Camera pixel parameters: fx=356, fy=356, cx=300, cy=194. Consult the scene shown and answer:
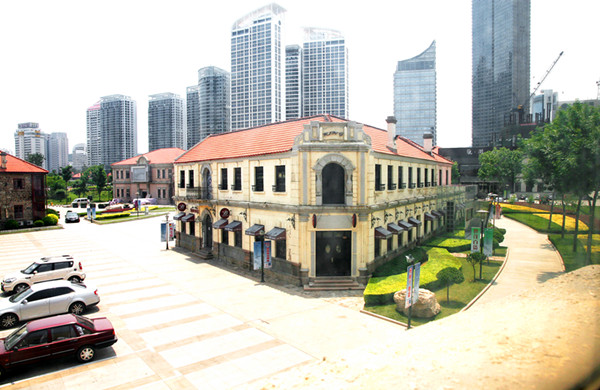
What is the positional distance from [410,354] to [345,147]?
15634 millimetres

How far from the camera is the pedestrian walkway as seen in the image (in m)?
12.0

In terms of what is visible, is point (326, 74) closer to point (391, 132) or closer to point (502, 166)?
point (502, 166)

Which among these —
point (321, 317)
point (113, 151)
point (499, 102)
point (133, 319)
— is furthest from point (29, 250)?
point (499, 102)

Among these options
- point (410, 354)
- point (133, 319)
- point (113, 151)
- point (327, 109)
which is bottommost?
point (133, 319)

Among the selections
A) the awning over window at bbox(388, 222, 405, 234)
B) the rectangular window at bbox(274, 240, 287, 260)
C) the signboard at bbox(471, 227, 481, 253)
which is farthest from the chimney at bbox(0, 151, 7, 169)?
the signboard at bbox(471, 227, 481, 253)

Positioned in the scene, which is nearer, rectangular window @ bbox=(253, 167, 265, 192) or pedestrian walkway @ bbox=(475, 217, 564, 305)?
pedestrian walkway @ bbox=(475, 217, 564, 305)

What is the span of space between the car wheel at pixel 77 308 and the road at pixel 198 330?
462mm

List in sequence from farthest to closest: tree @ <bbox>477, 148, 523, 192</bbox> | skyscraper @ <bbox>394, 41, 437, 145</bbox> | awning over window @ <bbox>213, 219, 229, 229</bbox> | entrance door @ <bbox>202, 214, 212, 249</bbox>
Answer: skyscraper @ <bbox>394, 41, 437, 145</bbox>, tree @ <bbox>477, 148, 523, 192</bbox>, entrance door @ <bbox>202, 214, 212, 249</bbox>, awning over window @ <bbox>213, 219, 229, 229</bbox>

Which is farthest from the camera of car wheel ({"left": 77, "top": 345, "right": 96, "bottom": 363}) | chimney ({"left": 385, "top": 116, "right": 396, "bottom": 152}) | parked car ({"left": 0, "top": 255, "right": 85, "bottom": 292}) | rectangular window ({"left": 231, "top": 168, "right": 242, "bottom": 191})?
chimney ({"left": 385, "top": 116, "right": 396, "bottom": 152})

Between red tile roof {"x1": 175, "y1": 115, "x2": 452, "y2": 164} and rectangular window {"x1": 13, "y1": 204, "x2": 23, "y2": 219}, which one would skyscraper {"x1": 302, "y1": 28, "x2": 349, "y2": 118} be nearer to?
rectangular window {"x1": 13, "y1": 204, "x2": 23, "y2": 219}

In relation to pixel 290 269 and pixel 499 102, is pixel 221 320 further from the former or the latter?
pixel 499 102

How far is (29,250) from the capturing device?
1323 inches

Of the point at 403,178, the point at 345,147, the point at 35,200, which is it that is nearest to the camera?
the point at 345,147

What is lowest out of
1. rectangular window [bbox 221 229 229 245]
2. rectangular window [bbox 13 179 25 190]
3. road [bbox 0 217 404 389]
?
road [bbox 0 217 404 389]
